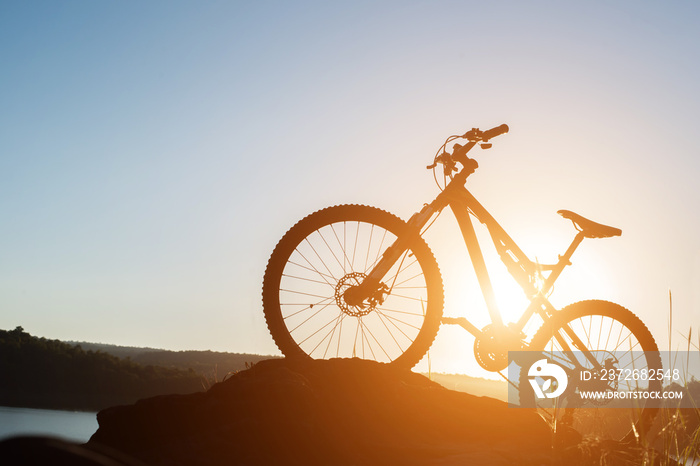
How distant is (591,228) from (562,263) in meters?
0.48

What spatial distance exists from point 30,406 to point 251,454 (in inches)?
5283

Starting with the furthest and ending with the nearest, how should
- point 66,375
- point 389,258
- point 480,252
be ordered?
point 66,375
point 480,252
point 389,258

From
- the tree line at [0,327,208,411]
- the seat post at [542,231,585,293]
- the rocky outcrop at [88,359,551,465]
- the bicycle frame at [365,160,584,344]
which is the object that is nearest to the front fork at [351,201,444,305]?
the bicycle frame at [365,160,584,344]

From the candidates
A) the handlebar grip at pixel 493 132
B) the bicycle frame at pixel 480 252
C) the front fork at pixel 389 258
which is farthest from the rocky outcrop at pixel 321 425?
the handlebar grip at pixel 493 132

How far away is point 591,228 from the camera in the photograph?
5789 mm

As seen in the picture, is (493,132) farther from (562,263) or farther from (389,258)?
(389,258)

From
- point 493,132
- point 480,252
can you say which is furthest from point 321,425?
point 493,132

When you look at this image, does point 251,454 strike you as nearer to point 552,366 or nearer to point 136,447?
point 136,447

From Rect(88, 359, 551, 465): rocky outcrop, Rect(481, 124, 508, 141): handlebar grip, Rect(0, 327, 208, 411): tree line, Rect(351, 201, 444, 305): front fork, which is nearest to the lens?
Rect(88, 359, 551, 465): rocky outcrop

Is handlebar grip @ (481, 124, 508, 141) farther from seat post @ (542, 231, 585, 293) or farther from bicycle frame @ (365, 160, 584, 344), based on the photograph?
seat post @ (542, 231, 585, 293)

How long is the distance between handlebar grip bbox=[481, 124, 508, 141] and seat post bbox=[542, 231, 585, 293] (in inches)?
52.7

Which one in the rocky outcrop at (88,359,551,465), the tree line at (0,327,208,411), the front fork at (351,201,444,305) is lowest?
the tree line at (0,327,208,411)

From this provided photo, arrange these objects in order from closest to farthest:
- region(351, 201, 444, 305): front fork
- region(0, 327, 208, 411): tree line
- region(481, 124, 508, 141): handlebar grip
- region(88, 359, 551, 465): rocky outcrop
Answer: region(88, 359, 551, 465): rocky outcrop, region(351, 201, 444, 305): front fork, region(481, 124, 508, 141): handlebar grip, region(0, 327, 208, 411): tree line

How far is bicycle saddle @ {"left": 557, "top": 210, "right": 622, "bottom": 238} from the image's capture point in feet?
18.9
